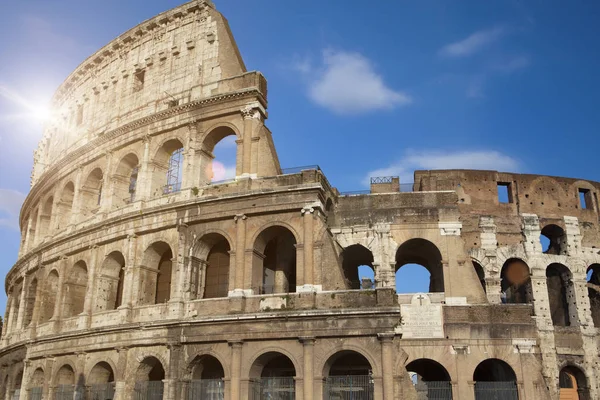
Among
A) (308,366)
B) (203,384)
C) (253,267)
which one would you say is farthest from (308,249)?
(203,384)

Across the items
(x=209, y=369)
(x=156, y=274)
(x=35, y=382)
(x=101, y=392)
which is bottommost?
(x=101, y=392)

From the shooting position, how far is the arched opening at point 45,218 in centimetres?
2667

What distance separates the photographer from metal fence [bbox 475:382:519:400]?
18.3 meters

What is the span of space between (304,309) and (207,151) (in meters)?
7.13

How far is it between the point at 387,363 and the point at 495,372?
6.95m

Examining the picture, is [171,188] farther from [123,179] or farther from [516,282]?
[516,282]

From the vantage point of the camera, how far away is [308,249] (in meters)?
17.2

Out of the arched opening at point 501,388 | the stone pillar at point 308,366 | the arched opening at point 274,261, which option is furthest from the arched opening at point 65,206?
the arched opening at point 501,388

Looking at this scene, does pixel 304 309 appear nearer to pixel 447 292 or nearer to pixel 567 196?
pixel 447 292

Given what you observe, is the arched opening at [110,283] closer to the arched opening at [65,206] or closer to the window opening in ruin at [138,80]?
the arched opening at [65,206]

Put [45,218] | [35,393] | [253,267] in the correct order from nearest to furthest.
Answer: [253,267], [35,393], [45,218]

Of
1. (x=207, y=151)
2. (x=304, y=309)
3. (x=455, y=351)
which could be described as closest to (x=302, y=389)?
(x=304, y=309)

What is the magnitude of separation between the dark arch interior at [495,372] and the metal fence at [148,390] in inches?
438

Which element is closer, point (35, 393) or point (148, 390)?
point (148, 390)
